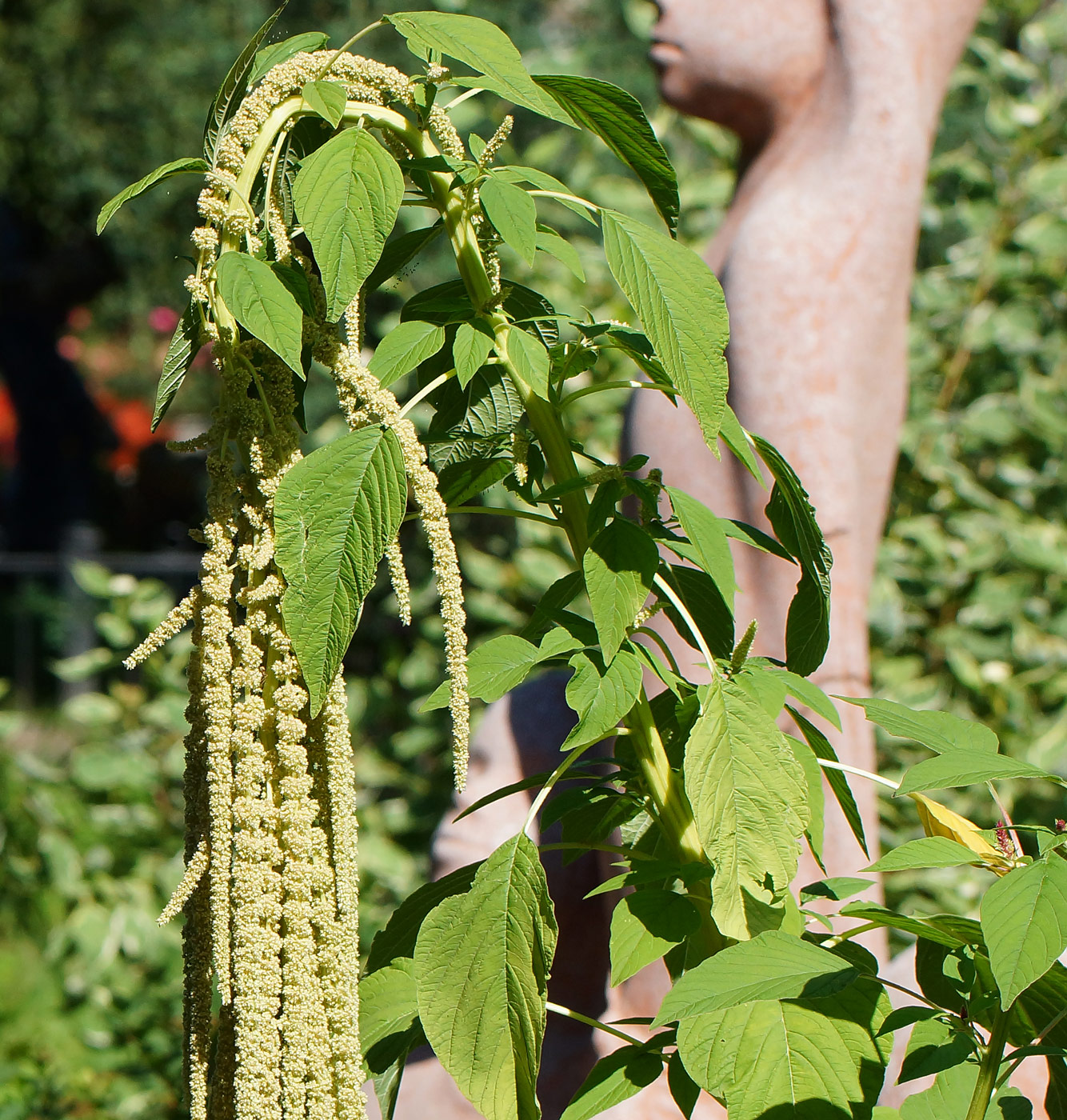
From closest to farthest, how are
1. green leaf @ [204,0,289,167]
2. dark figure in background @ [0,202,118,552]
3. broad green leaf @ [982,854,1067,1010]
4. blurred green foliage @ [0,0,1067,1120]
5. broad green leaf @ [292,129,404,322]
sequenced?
broad green leaf @ [982,854,1067,1010]
broad green leaf @ [292,129,404,322]
green leaf @ [204,0,289,167]
blurred green foliage @ [0,0,1067,1120]
dark figure in background @ [0,202,118,552]

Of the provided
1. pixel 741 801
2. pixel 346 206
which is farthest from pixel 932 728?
pixel 346 206

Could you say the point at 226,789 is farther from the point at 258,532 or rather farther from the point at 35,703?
the point at 35,703

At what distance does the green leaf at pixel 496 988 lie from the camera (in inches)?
30.0

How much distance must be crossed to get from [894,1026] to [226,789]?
459mm

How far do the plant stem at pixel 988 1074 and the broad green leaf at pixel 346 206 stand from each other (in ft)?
1.94

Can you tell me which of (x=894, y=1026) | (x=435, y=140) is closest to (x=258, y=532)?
(x=435, y=140)

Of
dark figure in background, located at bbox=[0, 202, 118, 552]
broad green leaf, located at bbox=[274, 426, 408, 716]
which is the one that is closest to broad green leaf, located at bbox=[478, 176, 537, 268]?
broad green leaf, located at bbox=[274, 426, 408, 716]

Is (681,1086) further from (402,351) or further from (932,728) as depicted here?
(402,351)

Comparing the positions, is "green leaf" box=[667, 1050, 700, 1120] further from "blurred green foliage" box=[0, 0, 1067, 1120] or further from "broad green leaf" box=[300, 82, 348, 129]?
"blurred green foliage" box=[0, 0, 1067, 1120]

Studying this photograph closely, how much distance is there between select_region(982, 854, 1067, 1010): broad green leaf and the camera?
2.10 feet

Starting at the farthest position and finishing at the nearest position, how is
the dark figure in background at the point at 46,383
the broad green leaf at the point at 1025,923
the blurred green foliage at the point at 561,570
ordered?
the dark figure in background at the point at 46,383 → the blurred green foliage at the point at 561,570 → the broad green leaf at the point at 1025,923

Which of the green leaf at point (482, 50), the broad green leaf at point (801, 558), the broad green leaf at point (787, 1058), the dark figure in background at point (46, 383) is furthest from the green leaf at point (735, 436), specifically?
the dark figure in background at point (46, 383)

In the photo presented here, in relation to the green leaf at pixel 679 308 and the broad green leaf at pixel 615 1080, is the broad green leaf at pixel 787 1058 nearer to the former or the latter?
the broad green leaf at pixel 615 1080

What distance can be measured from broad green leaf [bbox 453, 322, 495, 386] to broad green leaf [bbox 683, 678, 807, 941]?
10.8 inches
